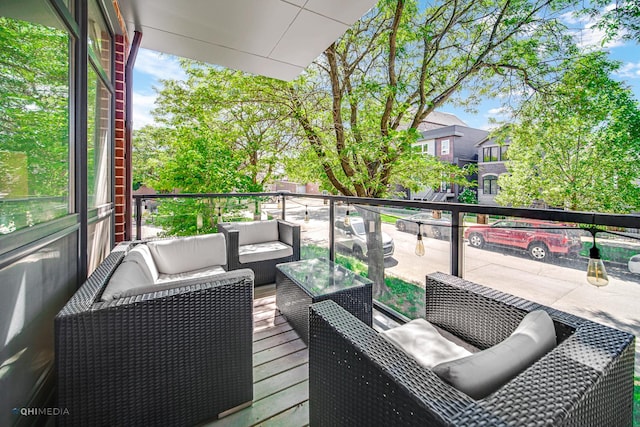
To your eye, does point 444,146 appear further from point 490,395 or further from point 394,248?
point 490,395

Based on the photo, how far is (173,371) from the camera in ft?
4.53

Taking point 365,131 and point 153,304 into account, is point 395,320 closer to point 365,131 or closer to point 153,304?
point 153,304

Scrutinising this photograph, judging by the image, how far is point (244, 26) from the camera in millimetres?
2795

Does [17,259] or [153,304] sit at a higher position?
[17,259]

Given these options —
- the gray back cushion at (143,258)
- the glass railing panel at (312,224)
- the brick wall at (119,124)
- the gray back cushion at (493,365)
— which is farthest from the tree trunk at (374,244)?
the brick wall at (119,124)

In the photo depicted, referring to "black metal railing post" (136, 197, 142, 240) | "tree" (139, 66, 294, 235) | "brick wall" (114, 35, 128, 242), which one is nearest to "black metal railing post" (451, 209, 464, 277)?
"brick wall" (114, 35, 128, 242)

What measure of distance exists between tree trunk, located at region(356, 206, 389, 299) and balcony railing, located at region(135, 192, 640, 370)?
0.05 ft

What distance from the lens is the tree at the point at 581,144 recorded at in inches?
192

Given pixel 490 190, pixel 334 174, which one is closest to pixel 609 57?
pixel 334 174

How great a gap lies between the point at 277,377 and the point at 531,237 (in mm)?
2036

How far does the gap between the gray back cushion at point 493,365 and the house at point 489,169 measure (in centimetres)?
1866

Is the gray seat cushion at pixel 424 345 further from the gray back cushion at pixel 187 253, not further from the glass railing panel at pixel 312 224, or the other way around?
the glass railing panel at pixel 312 224

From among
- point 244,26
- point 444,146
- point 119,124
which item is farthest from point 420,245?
point 444,146

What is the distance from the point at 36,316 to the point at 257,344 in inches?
53.5
